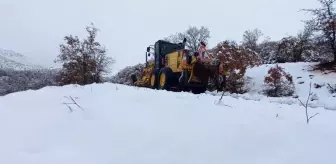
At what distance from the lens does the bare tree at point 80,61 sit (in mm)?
28891

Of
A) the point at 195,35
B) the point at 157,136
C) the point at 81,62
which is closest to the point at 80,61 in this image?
the point at 81,62

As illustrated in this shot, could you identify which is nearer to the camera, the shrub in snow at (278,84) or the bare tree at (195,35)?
the shrub in snow at (278,84)

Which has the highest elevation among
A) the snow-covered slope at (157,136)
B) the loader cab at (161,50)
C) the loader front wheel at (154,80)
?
the loader cab at (161,50)

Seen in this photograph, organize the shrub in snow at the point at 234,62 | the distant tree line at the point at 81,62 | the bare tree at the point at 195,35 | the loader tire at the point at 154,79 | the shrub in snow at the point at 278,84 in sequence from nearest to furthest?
the loader tire at the point at 154,79 → the shrub in snow at the point at 278,84 → the shrub in snow at the point at 234,62 → the distant tree line at the point at 81,62 → the bare tree at the point at 195,35

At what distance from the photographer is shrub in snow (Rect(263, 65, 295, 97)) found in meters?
18.6

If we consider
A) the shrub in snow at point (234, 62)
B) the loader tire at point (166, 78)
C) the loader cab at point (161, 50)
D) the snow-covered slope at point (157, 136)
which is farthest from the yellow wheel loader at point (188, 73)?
the shrub in snow at point (234, 62)

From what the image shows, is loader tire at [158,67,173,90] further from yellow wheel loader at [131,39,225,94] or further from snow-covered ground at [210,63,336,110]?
snow-covered ground at [210,63,336,110]

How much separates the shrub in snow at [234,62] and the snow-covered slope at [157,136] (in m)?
16.2

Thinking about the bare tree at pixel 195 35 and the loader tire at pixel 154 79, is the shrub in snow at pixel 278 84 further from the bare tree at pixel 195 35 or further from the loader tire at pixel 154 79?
the bare tree at pixel 195 35

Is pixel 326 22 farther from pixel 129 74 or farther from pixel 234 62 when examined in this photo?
pixel 129 74

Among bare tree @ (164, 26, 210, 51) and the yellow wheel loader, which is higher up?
bare tree @ (164, 26, 210, 51)

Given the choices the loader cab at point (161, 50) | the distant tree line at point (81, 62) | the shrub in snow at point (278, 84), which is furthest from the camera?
the distant tree line at point (81, 62)

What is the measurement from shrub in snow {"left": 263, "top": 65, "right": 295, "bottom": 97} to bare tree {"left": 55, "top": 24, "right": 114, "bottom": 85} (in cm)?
1665

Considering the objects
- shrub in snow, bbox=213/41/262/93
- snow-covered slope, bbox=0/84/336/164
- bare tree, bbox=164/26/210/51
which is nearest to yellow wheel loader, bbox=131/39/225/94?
snow-covered slope, bbox=0/84/336/164
